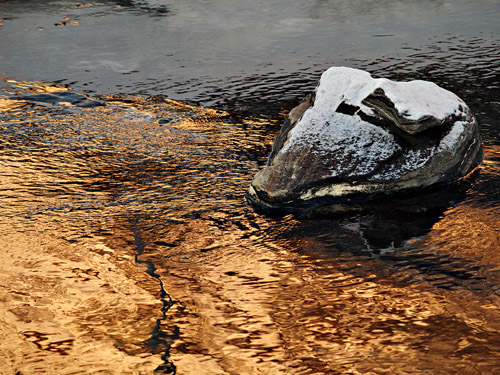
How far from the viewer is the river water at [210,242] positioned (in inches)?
96.7

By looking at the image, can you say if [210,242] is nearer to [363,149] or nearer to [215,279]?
[215,279]

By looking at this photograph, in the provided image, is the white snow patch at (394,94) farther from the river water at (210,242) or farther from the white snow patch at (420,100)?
the river water at (210,242)

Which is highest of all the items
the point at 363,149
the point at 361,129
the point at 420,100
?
the point at 420,100

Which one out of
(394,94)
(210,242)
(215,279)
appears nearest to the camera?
(215,279)

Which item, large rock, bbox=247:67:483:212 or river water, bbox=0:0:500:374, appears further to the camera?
large rock, bbox=247:67:483:212

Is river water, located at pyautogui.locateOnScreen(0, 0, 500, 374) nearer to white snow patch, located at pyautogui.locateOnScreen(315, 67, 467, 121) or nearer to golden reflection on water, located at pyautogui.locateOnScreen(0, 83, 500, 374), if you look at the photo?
golden reflection on water, located at pyautogui.locateOnScreen(0, 83, 500, 374)

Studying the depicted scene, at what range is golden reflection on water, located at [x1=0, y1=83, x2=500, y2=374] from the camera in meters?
2.41

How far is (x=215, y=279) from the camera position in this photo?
296cm

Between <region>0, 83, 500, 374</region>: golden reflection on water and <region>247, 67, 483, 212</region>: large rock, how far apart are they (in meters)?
0.22

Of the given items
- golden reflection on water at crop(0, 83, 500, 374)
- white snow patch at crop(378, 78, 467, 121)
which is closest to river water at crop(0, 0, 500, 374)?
golden reflection on water at crop(0, 83, 500, 374)

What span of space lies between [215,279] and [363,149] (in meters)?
1.43

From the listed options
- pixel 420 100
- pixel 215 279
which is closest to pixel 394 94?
pixel 420 100

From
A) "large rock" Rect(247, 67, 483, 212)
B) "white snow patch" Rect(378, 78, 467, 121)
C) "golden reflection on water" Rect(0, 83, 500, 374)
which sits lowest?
"golden reflection on water" Rect(0, 83, 500, 374)

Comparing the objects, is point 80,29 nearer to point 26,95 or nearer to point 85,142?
point 26,95
